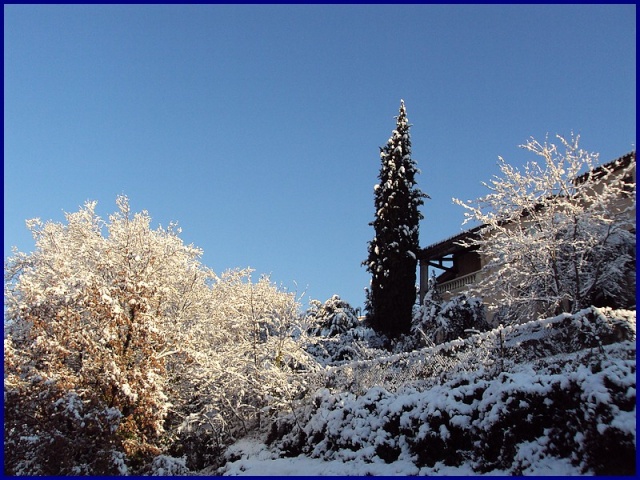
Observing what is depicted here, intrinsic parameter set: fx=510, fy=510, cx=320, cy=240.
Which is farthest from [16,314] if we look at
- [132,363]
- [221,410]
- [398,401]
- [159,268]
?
[398,401]

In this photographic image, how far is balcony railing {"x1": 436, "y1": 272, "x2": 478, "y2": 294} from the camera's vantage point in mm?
23719

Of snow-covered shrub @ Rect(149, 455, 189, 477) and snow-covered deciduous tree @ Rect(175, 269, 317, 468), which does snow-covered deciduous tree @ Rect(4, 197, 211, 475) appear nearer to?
snow-covered shrub @ Rect(149, 455, 189, 477)

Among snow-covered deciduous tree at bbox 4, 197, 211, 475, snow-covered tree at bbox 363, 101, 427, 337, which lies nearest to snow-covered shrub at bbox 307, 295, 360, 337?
snow-covered tree at bbox 363, 101, 427, 337

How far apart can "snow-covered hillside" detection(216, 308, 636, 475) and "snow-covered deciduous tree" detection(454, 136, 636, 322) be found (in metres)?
3.73

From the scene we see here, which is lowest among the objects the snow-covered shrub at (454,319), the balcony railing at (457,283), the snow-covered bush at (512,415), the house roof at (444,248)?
the snow-covered bush at (512,415)

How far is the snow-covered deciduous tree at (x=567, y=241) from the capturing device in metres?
14.5

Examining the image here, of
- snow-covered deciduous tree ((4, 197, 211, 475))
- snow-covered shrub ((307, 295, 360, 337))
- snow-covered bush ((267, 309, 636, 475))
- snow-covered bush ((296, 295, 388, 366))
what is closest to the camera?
snow-covered bush ((267, 309, 636, 475))

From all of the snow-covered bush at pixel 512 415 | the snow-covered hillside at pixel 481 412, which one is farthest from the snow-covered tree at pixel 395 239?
the snow-covered bush at pixel 512 415

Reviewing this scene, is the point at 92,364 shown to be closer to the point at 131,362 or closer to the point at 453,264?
the point at 131,362

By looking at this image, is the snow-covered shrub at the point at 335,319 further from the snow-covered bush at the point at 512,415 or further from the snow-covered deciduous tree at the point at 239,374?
the snow-covered bush at the point at 512,415

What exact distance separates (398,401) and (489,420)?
2535 mm

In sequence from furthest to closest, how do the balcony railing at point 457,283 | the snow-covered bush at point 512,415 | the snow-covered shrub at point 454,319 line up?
the balcony railing at point 457,283, the snow-covered shrub at point 454,319, the snow-covered bush at point 512,415

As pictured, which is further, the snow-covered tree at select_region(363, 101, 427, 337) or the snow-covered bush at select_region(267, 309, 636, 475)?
the snow-covered tree at select_region(363, 101, 427, 337)

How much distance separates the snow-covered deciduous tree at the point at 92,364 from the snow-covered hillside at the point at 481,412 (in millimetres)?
2514
